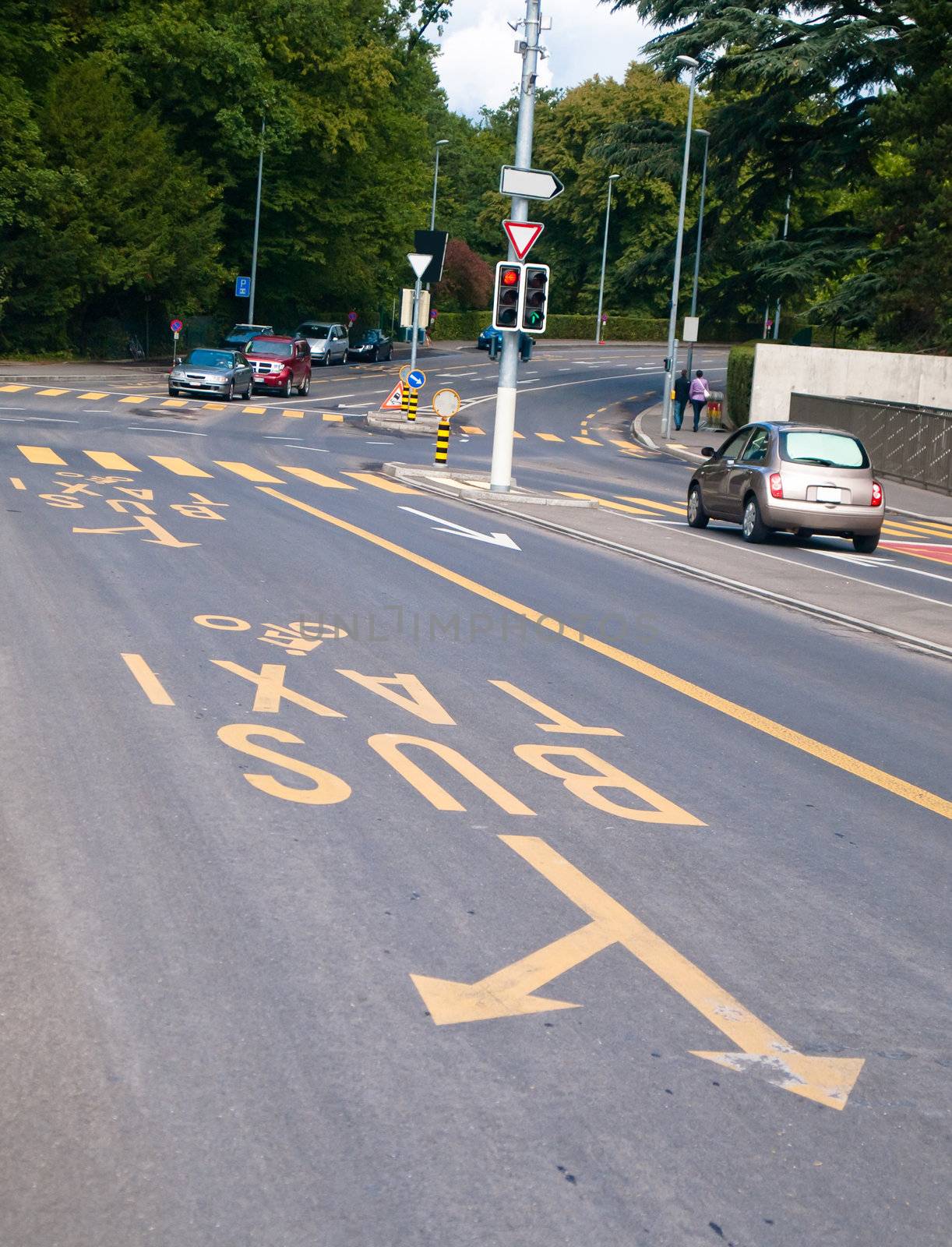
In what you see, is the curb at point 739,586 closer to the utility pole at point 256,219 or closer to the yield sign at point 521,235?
the yield sign at point 521,235

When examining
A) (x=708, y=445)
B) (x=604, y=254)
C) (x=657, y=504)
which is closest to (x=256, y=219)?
(x=708, y=445)

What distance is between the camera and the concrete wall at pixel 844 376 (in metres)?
38.6

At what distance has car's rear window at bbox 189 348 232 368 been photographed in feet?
147

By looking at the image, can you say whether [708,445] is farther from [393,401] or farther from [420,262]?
[420,262]

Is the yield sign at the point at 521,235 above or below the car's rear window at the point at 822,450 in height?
above

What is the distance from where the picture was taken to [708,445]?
46.9 meters

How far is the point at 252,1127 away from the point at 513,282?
65.2ft

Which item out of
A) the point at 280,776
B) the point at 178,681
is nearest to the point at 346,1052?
the point at 280,776

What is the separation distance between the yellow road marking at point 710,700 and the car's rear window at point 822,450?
6.35m

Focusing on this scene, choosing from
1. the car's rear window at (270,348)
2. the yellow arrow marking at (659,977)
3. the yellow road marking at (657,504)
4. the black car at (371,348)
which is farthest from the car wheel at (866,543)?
the black car at (371,348)

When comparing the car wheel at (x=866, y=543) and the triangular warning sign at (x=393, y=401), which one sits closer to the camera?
the car wheel at (x=866, y=543)

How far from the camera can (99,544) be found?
14.8 meters

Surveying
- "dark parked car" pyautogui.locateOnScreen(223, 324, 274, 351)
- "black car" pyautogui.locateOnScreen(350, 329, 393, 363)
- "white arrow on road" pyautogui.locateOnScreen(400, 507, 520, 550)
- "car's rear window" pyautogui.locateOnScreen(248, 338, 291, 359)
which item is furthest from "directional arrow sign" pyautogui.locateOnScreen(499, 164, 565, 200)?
"black car" pyautogui.locateOnScreen(350, 329, 393, 363)

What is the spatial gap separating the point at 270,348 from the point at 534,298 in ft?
94.7
